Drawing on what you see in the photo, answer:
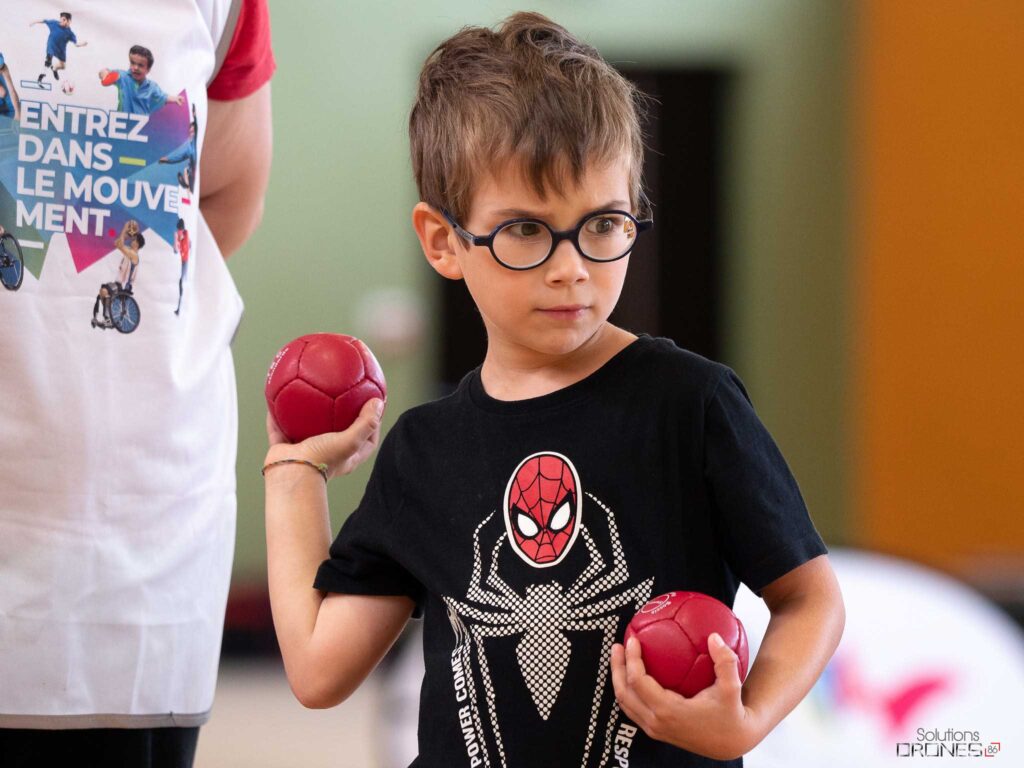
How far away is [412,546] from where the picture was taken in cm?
167

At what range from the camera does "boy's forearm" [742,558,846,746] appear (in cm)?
148

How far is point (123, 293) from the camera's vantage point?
6.01ft

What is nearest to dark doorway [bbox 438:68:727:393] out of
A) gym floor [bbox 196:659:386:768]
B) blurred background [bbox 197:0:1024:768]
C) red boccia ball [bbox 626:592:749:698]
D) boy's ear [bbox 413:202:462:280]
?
blurred background [bbox 197:0:1024:768]

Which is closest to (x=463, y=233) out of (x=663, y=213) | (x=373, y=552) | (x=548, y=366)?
(x=548, y=366)

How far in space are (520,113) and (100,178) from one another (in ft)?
2.05

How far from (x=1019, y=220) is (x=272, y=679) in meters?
4.67

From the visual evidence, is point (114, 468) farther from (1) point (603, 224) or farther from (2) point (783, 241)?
(2) point (783, 241)

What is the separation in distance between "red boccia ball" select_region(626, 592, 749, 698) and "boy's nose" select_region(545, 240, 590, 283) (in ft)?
1.23

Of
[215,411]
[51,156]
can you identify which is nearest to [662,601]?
[215,411]

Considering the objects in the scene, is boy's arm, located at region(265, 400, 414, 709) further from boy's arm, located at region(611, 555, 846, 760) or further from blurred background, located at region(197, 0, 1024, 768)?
blurred background, located at region(197, 0, 1024, 768)

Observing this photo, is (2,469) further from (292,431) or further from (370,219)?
(370,219)

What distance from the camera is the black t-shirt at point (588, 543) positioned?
1542mm
